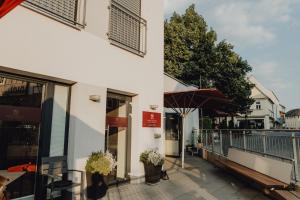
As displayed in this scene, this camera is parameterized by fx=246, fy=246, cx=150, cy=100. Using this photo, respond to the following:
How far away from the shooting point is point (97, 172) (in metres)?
5.54

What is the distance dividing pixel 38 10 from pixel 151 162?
4.93 metres

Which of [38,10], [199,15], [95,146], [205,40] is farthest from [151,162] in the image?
[199,15]

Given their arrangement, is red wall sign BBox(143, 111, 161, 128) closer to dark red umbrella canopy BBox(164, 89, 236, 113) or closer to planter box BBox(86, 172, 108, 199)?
dark red umbrella canopy BBox(164, 89, 236, 113)

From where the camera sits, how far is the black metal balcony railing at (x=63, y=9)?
16.2 feet

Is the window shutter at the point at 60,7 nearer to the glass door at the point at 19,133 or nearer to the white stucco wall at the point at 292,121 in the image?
the glass door at the point at 19,133

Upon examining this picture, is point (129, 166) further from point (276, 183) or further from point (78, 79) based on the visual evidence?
point (276, 183)

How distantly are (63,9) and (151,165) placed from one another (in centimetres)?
482

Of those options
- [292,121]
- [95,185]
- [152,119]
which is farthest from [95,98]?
[292,121]

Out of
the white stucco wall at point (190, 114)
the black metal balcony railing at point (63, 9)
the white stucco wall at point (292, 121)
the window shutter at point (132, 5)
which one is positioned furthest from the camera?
the white stucco wall at point (292, 121)

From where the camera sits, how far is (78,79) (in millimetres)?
5699

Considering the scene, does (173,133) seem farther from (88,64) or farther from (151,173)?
(88,64)

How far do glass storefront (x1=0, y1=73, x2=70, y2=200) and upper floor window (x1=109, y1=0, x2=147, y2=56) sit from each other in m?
2.60

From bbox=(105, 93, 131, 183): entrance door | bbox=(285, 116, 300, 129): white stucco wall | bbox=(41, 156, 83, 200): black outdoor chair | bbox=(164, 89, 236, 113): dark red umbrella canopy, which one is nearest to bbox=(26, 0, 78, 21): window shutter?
bbox=(105, 93, 131, 183): entrance door

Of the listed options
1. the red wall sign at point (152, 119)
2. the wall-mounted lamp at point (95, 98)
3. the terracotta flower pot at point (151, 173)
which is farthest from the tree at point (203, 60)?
the wall-mounted lamp at point (95, 98)
